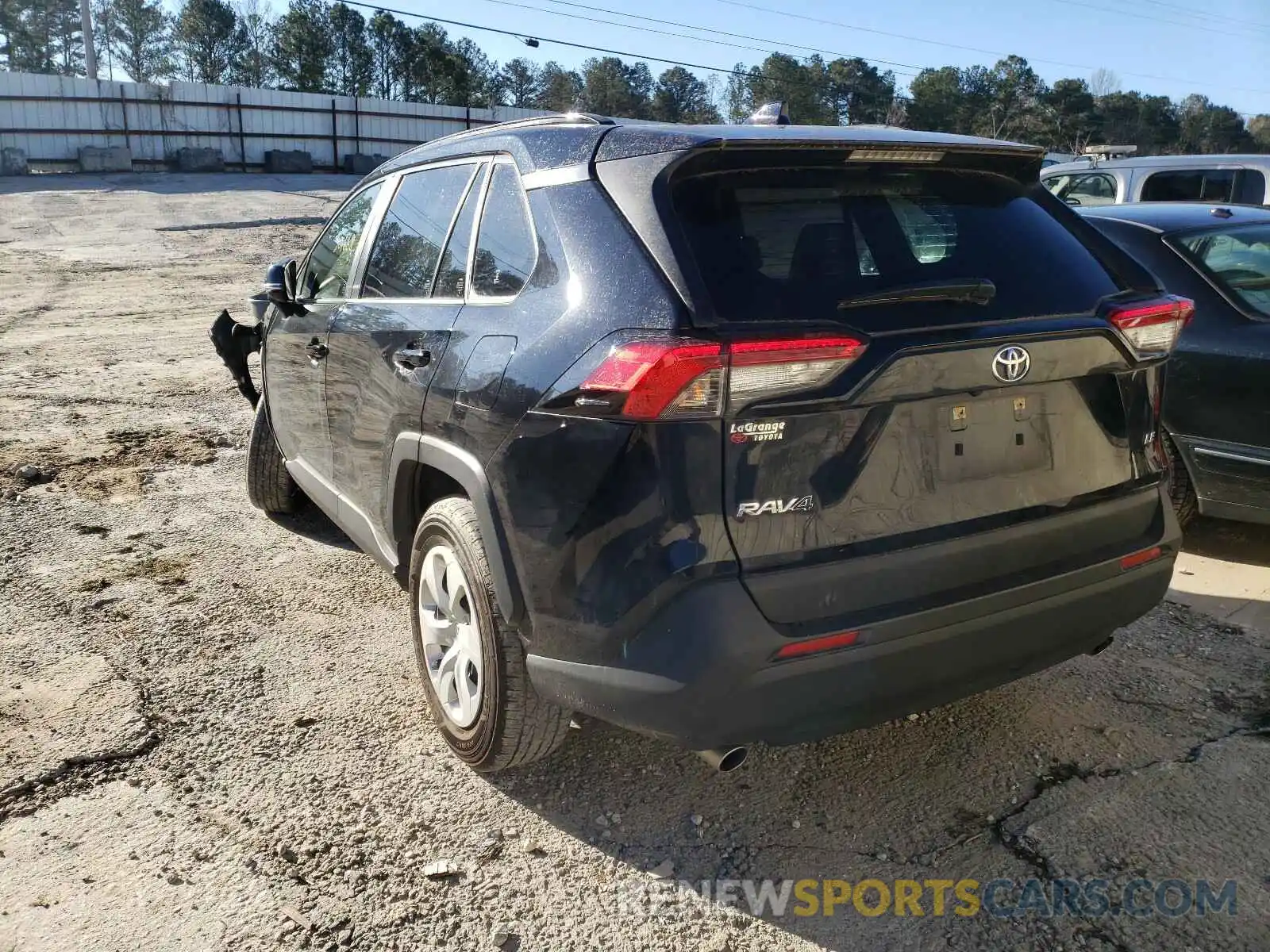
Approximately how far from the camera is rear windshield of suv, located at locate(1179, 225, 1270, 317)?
461 centimetres

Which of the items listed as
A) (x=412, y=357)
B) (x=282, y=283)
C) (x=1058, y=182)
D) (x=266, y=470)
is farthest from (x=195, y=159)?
(x=412, y=357)

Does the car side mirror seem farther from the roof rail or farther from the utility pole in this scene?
the utility pole

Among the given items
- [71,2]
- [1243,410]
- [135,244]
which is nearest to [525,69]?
[71,2]

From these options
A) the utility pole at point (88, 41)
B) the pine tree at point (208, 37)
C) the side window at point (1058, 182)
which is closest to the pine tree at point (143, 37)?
the pine tree at point (208, 37)

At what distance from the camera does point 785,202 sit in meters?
2.57

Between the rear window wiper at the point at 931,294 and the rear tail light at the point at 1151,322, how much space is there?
414mm

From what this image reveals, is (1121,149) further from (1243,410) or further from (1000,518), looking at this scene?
(1000,518)

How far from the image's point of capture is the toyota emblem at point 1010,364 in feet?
8.20

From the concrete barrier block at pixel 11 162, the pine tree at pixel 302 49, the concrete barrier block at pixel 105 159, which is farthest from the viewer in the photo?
the pine tree at pixel 302 49

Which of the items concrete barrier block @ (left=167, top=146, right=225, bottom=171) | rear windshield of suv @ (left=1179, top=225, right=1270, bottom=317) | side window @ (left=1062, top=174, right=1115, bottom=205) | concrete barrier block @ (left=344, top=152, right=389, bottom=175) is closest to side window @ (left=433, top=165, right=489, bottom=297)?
rear windshield of suv @ (left=1179, top=225, right=1270, bottom=317)

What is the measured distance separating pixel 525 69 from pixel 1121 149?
Answer: 1486 inches

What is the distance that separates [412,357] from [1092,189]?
881 cm

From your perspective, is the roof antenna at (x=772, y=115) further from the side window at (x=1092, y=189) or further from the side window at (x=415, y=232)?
the side window at (x=1092, y=189)

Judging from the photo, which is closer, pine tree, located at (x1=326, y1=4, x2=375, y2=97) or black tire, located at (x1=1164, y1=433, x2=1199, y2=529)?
black tire, located at (x1=1164, y1=433, x2=1199, y2=529)
